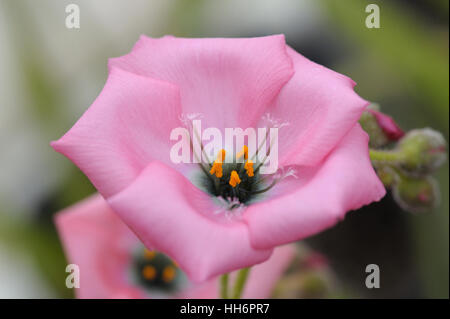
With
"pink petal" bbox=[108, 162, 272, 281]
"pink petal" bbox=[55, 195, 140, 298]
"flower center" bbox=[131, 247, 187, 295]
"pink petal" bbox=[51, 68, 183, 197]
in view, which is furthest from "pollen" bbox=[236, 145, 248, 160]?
"flower center" bbox=[131, 247, 187, 295]

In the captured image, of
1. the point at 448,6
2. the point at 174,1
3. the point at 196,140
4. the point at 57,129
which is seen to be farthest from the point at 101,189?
the point at 448,6

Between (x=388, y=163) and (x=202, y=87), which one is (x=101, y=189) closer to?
(x=202, y=87)

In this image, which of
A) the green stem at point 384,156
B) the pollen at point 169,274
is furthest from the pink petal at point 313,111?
the pollen at point 169,274

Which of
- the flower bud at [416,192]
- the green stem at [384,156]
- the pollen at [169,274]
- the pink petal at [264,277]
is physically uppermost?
the green stem at [384,156]

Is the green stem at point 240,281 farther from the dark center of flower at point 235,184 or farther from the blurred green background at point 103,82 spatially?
the blurred green background at point 103,82

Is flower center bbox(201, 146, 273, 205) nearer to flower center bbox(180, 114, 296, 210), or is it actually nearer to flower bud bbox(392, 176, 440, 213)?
flower center bbox(180, 114, 296, 210)

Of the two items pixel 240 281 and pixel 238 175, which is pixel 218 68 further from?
pixel 240 281

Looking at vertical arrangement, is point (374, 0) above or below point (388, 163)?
above
